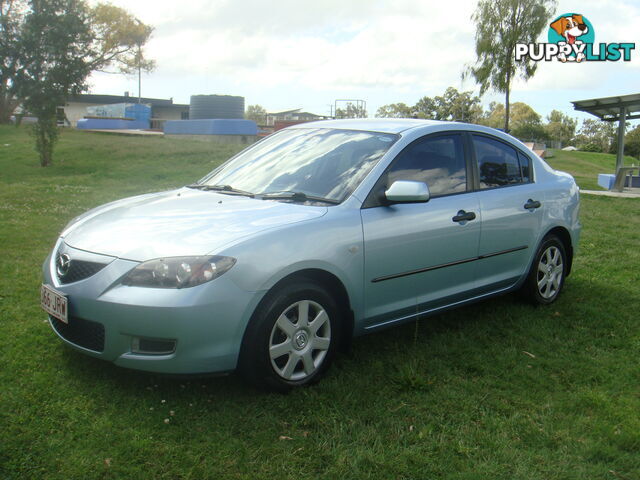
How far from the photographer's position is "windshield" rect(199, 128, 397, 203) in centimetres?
438

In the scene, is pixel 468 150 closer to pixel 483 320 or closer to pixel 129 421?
pixel 483 320

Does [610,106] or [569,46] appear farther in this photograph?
[569,46]

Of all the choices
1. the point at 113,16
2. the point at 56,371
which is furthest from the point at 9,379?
the point at 113,16

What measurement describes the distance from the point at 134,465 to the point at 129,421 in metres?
0.41

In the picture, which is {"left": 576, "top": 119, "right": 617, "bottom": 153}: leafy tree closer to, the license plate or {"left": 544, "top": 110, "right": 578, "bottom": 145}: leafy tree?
{"left": 544, "top": 110, "right": 578, "bottom": 145}: leafy tree

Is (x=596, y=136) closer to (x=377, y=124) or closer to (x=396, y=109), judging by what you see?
(x=396, y=109)

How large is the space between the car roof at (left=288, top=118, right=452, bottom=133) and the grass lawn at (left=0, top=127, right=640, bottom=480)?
5.06 feet

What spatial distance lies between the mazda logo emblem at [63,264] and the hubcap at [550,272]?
3.96 m

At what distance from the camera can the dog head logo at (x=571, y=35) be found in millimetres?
29922

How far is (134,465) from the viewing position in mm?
3014

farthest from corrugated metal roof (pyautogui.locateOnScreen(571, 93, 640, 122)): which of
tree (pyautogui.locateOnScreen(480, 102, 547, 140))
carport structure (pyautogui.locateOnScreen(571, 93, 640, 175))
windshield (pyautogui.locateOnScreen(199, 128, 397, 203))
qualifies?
tree (pyautogui.locateOnScreen(480, 102, 547, 140))

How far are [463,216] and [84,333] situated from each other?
2759 millimetres

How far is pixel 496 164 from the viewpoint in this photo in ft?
17.6

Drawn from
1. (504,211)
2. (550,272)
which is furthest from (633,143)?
(504,211)
